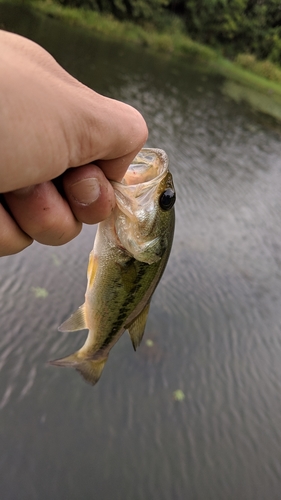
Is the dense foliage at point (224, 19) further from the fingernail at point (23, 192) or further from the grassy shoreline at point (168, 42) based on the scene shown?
the fingernail at point (23, 192)

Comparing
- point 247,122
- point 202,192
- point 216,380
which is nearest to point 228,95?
point 247,122

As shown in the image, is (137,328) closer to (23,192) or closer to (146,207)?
(146,207)

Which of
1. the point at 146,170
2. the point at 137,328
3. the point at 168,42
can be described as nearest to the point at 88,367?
the point at 137,328

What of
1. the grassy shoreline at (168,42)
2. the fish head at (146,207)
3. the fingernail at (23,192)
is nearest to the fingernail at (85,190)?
the fingernail at (23,192)

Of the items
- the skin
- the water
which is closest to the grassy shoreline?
the water

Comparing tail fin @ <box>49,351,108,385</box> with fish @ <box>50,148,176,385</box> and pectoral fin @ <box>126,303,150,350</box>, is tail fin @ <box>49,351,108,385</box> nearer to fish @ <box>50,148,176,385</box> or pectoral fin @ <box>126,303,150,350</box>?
fish @ <box>50,148,176,385</box>
